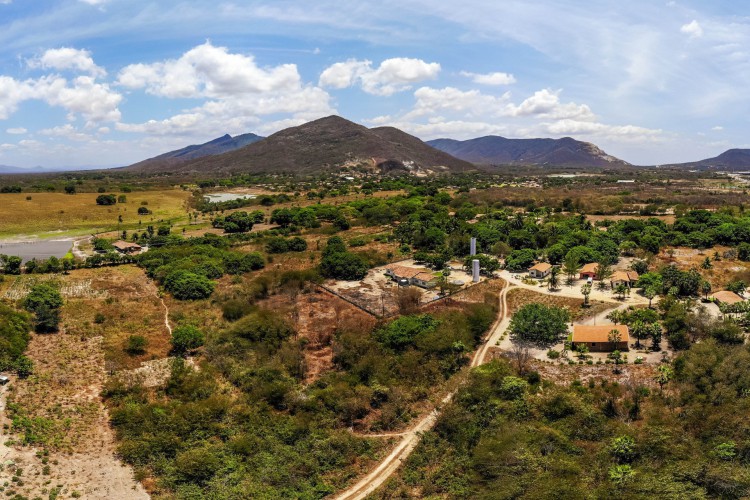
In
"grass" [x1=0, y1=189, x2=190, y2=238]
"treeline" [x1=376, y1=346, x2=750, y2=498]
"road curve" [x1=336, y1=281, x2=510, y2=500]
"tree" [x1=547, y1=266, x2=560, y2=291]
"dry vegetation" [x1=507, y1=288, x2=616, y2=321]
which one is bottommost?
"road curve" [x1=336, y1=281, x2=510, y2=500]

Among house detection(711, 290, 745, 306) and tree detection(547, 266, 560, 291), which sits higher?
tree detection(547, 266, 560, 291)

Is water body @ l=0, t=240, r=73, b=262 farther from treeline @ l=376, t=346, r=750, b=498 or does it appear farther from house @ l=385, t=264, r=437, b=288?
treeline @ l=376, t=346, r=750, b=498

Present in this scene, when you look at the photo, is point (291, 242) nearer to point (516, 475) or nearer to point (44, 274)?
point (44, 274)

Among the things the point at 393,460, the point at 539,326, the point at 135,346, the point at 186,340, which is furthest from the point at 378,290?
the point at 393,460

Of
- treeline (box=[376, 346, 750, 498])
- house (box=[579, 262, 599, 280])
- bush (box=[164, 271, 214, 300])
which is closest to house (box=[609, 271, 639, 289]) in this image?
house (box=[579, 262, 599, 280])

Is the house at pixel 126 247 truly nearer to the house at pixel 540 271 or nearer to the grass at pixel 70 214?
the grass at pixel 70 214

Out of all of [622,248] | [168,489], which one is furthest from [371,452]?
[622,248]
